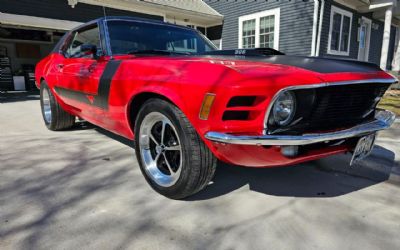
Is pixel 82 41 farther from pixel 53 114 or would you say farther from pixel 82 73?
pixel 53 114

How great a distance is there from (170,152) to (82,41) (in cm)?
221

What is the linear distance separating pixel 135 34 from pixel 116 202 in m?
1.79

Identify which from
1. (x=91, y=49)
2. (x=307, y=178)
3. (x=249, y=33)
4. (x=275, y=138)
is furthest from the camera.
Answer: (x=249, y=33)

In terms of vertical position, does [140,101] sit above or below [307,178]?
above

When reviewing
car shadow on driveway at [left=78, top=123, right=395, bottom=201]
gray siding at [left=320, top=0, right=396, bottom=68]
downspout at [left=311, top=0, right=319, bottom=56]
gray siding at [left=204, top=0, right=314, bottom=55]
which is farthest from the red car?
gray siding at [left=320, top=0, right=396, bottom=68]

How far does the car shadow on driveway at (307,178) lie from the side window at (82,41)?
5.84 feet

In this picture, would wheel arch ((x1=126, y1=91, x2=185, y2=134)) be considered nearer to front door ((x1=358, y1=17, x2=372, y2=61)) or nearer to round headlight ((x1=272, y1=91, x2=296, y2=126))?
round headlight ((x1=272, y1=91, x2=296, y2=126))

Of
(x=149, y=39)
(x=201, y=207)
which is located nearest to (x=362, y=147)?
(x=201, y=207)

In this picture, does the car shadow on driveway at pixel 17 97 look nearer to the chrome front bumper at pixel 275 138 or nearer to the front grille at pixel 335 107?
the chrome front bumper at pixel 275 138

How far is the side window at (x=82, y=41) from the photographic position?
3.34 m

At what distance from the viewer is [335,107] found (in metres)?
2.11

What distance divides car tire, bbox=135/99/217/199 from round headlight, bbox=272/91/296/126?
20.1 inches

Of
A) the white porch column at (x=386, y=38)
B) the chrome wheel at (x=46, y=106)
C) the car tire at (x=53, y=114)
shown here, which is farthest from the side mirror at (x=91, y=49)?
the white porch column at (x=386, y=38)

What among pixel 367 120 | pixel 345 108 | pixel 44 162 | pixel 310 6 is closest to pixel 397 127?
pixel 367 120
